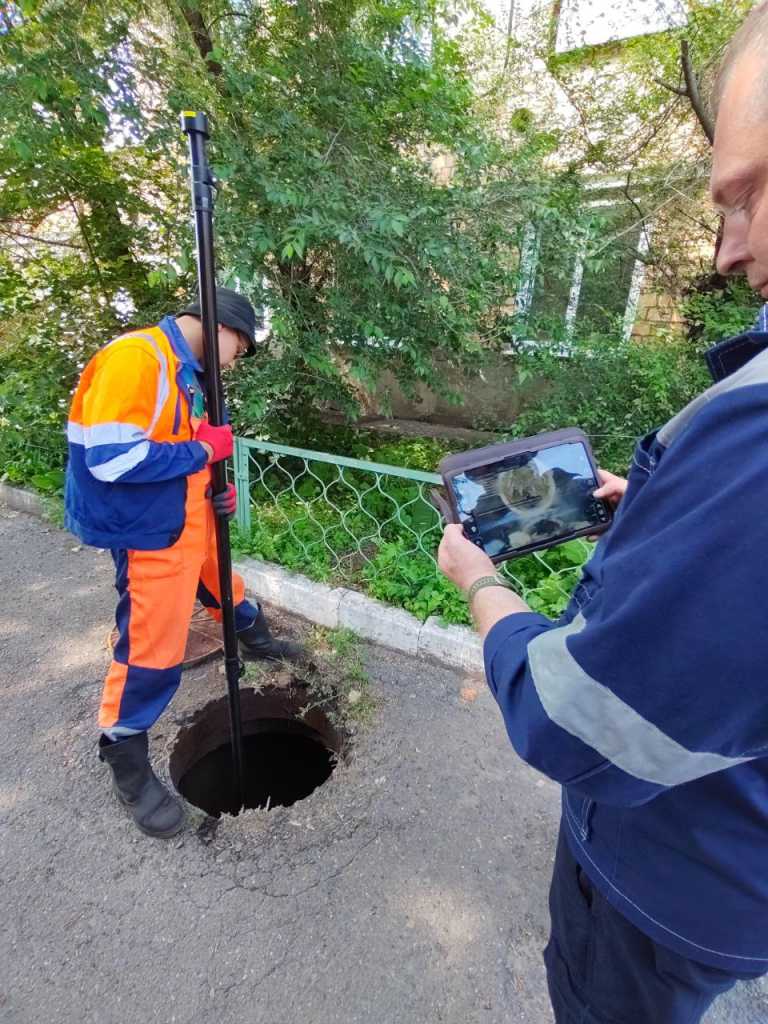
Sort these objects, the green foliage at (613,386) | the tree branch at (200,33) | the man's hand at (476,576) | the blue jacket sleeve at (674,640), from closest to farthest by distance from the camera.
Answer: the blue jacket sleeve at (674,640), the man's hand at (476,576), the tree branch at (200,33), the green foliage at (613,386)

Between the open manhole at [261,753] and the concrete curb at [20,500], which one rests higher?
the concrete curb at [20,500]

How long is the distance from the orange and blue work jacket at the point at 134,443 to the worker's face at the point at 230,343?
0.60 ft

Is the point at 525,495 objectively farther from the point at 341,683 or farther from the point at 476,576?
the point at 341,683

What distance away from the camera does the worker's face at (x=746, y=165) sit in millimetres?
653

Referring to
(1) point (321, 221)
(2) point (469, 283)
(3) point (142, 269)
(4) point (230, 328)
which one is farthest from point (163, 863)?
(3) point (142, 269)

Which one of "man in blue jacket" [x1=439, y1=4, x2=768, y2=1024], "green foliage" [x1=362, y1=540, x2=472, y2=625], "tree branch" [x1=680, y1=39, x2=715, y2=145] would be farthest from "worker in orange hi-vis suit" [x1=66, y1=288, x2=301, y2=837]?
"tree branch" [x1=680, y1=39, x2=715, y2=145]

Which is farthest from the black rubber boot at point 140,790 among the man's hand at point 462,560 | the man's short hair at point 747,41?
the man's short hair at point 747,41

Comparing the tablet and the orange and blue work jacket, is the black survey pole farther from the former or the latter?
the tablet

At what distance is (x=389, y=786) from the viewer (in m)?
2.42

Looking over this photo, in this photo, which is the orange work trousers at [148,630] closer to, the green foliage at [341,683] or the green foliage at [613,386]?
the green foliage at [341,683]

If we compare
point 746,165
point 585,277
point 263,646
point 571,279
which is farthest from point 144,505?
point 585,277

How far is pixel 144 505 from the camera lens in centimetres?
214

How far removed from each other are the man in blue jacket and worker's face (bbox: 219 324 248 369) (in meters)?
1.80

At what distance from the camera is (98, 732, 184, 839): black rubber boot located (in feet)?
7.11
